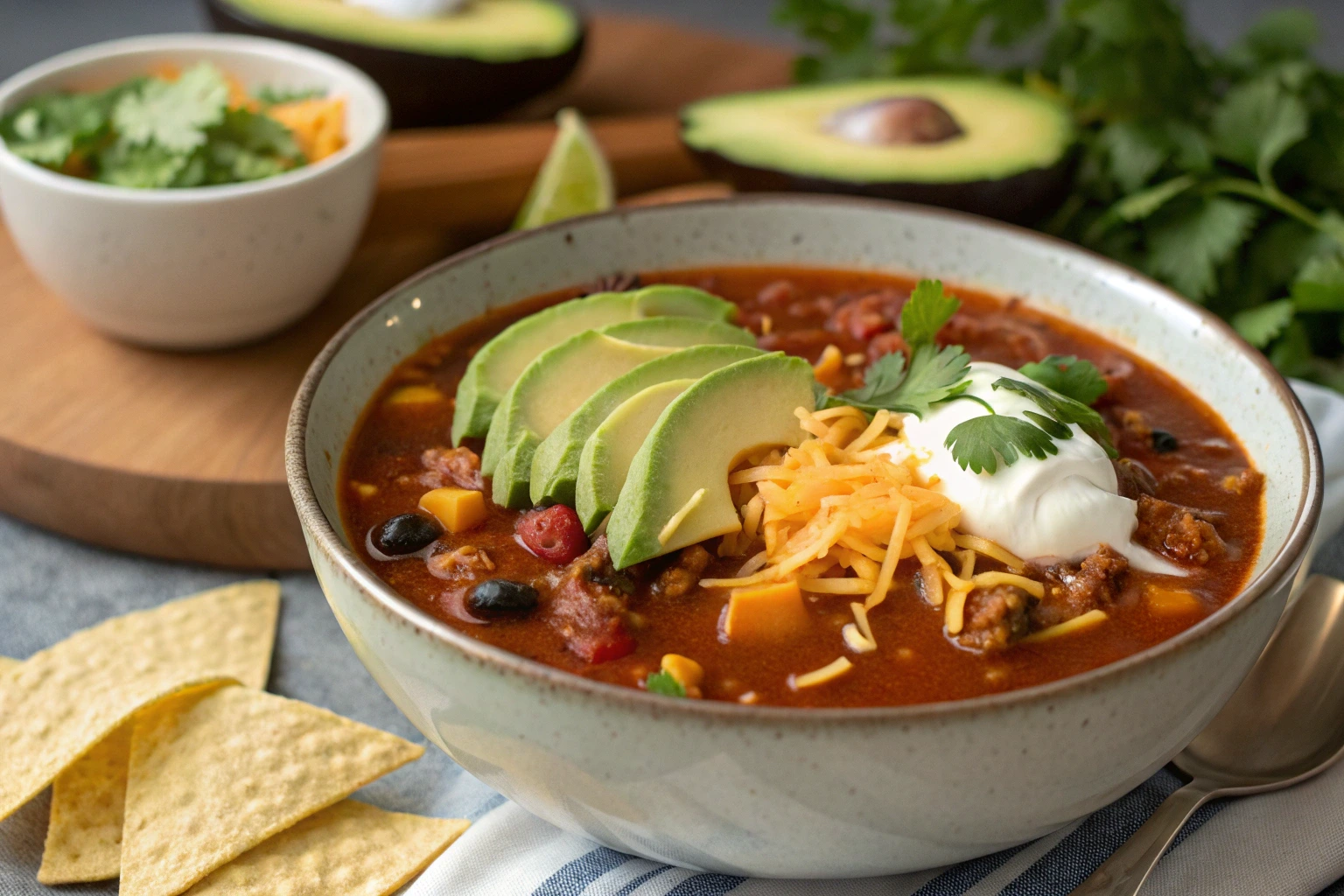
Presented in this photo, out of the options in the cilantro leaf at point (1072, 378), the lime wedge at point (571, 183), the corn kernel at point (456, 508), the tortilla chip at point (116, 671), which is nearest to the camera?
the corn kernel at point (456, 508)

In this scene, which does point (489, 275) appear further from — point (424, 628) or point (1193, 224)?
point (1193, 224)

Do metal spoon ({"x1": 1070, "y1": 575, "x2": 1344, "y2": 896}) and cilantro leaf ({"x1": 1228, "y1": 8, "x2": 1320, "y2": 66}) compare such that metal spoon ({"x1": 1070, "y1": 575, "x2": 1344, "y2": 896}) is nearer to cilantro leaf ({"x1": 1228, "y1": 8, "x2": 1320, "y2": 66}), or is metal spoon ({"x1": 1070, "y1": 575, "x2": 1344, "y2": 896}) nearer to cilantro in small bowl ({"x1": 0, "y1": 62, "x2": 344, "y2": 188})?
cilantro leaf ({"x1": 1228, "y1": 8, "x2": 1320, "y2": 66})

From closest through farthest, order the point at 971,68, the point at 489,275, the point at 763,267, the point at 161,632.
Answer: the point at 161,632 → the point at 489,275 → the point at 763,267 → the point at 971,68

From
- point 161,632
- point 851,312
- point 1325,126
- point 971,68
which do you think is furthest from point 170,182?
point 1325,126

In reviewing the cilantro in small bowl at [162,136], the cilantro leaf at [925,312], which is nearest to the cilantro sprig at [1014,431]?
the cilantro leaf at [925,312]

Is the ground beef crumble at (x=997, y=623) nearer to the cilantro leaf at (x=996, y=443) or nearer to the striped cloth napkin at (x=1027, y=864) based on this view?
the cilantro leaf at (x=996, y=443)

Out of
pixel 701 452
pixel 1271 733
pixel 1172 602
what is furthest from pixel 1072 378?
pixel 701 452

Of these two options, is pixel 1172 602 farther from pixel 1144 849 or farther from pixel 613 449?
pixel 613 449
